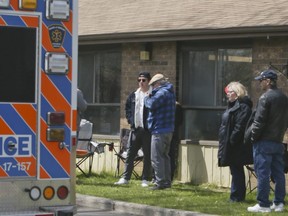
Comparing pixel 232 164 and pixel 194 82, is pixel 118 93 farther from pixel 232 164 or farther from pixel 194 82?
pixel 232 164

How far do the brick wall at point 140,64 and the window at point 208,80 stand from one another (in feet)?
0.77

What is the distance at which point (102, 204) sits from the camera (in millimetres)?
13008

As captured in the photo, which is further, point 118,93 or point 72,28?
point 118,93

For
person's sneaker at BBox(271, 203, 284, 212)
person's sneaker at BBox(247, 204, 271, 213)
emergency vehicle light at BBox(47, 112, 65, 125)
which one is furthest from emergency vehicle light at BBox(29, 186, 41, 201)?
person's sneaker at BBox(271, 203, 284, 212)

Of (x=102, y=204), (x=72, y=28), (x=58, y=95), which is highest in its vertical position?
(x=72, y=28)

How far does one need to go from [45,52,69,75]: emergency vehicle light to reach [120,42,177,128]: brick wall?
808 centimetres

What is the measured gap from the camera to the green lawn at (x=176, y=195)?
1199cm

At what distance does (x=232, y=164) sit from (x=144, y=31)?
450cm

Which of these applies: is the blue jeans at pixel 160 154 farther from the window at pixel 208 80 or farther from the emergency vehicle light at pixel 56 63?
the emergency vehicle light at pixel 56 63

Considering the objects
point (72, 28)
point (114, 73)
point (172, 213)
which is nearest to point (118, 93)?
point (114, 73)

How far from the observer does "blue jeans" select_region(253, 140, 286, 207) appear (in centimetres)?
1136

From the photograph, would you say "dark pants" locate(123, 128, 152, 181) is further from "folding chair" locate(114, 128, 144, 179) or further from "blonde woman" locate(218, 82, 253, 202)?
"blonde woman" locate(218, 82, 253, 202)

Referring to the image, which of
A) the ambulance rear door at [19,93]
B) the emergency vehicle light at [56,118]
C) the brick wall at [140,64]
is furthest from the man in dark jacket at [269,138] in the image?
the brick wall at [140,64]

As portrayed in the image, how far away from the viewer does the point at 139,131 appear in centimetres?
1479
